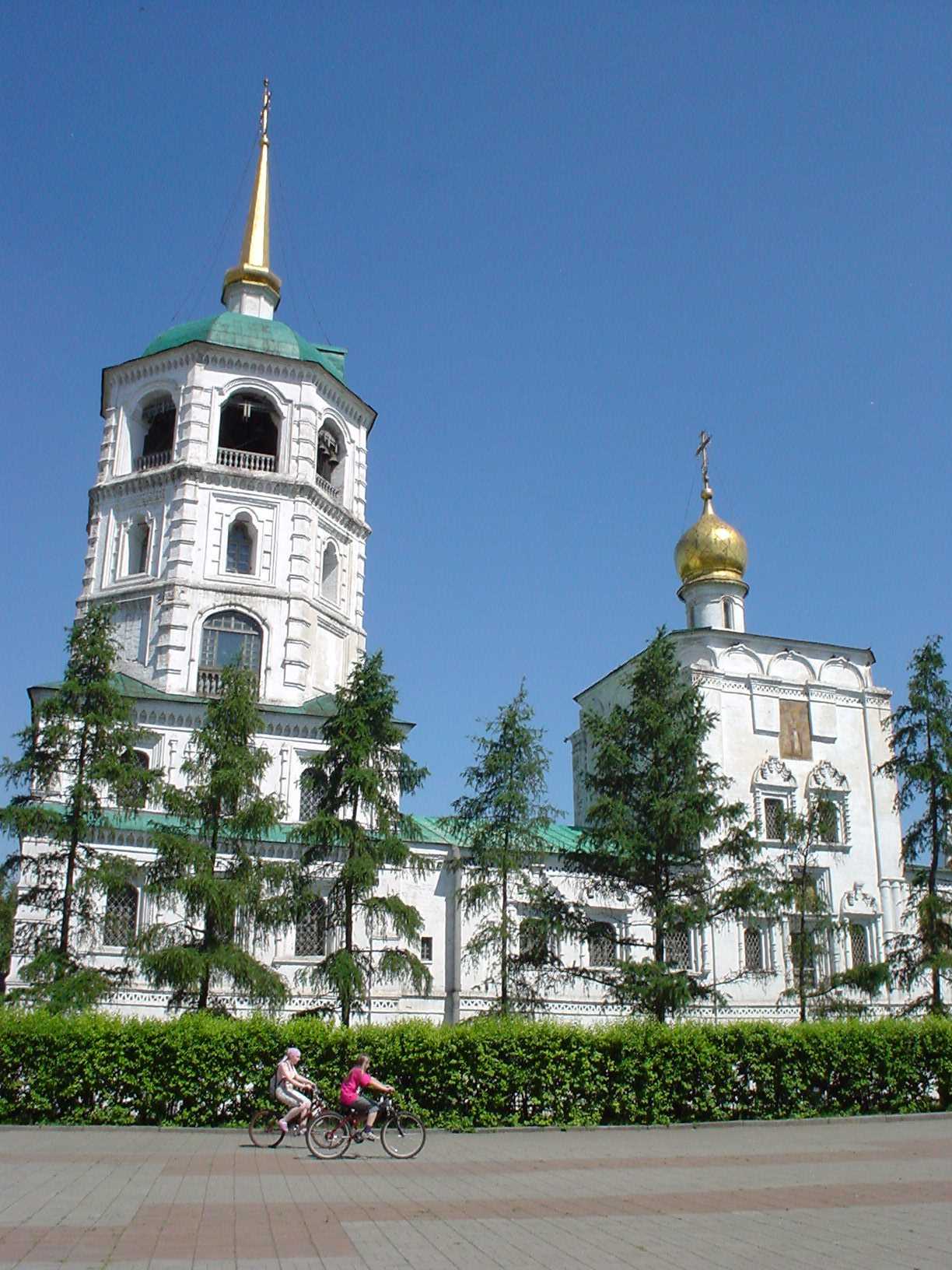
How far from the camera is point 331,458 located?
34531mm

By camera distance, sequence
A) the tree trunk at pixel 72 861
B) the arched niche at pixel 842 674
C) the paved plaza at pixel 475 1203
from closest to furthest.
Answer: the paved plaza at pixel 475 1203 → the tree trunk at pixel 72 861 → the arched niche at pixel 842 674

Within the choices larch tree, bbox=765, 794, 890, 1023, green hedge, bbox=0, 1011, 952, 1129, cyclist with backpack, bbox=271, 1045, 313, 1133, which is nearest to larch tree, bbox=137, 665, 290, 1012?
green hedge, bbox=0, 1011, 952, 1129

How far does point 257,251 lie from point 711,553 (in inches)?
707

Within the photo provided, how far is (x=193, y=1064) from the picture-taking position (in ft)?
54.1

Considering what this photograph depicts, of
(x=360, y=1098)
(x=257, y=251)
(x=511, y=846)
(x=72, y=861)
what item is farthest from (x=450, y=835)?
(x=257, y=251)

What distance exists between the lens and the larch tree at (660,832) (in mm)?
21859

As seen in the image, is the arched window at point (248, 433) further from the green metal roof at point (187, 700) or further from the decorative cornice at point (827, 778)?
the decorative cornice at point (827, 778)

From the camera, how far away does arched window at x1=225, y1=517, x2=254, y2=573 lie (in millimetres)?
31625

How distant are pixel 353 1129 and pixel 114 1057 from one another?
4.54 metres

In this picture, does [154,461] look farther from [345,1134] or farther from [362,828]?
[345,1134]

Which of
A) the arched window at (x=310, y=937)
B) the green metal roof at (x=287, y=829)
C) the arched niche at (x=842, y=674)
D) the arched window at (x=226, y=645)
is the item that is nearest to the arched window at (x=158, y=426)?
the arched window at (x=226, y=645)

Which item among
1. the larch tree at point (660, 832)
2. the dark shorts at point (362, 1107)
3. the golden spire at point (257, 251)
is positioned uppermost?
the golden spire at point (257, 251)

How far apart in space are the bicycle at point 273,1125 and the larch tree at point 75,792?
19.3ft

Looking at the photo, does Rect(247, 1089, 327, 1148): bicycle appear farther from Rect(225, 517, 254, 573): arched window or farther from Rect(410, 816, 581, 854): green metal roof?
Rect(225, 517, 254, 573): arched window
